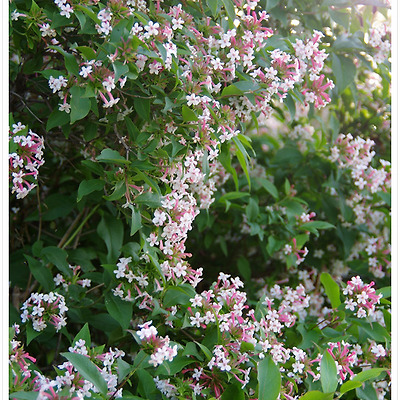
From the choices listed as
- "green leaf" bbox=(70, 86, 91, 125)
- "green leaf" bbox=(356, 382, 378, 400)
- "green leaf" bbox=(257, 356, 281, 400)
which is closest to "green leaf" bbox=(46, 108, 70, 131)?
"green leaf" bbox=(70, 86, 91, 125)

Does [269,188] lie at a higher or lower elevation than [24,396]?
higher

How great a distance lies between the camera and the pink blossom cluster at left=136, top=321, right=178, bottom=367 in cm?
95

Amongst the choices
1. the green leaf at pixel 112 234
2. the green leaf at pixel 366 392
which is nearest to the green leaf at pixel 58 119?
the green leaf at pixel 112 234

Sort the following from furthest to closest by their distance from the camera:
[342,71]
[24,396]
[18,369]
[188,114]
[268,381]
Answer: [342,71] < [188,114] < [268,381] < [18,369] < [24,396]

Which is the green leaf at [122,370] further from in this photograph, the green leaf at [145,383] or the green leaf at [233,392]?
the green leaf at [233,392]

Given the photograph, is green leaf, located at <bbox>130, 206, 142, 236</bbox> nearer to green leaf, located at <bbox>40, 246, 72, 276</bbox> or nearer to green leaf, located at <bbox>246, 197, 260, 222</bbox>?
green leaf, located at <bbox>40, 246, 72, 276</bbox>

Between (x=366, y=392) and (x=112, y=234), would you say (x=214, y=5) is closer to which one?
(x=112, y=234)

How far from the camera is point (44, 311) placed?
3.92ft

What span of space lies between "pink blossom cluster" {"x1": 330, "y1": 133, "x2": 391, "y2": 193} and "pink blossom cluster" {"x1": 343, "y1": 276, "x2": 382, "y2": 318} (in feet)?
1.88

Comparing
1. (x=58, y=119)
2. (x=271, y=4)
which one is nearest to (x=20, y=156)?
(x=58, y=119)

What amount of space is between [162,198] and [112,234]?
303 millimetres

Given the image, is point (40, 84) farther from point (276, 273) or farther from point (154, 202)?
point (276, 273)

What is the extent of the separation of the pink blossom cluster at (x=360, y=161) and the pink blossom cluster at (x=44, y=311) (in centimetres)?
114
